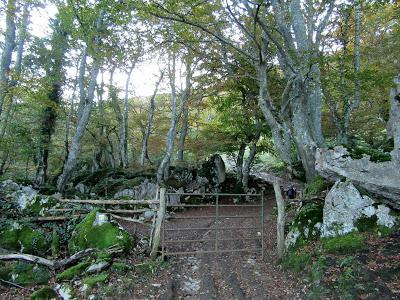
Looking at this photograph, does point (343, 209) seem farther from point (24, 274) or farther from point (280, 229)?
point (24, 274)

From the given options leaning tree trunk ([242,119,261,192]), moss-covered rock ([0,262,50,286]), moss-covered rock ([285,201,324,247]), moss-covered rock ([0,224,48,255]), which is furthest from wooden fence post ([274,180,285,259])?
leaning tree trunk ([242,119,261,192])

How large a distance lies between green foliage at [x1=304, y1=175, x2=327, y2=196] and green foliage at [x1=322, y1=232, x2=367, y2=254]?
5.47ft

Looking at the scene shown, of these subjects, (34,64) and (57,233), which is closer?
(57,233)

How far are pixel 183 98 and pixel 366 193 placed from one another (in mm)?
10923

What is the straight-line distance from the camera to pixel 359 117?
1486 cm

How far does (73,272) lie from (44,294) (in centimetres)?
74

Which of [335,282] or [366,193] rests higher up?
[366,193]

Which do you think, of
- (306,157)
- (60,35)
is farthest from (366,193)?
(60,35)

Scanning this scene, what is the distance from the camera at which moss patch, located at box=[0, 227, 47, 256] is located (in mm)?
7078

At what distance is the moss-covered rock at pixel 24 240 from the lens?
23.2 feet

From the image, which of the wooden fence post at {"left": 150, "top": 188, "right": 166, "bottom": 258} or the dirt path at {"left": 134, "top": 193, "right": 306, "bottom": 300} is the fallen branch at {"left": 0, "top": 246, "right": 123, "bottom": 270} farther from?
the dirt path at {"left": 134, "top": 193, "right": 306, "bottom": 300}

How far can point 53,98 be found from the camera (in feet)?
51.0

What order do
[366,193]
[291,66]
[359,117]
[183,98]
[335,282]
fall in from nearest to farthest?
[335,282], [366,193], [291,66], [359,117], [183,98]

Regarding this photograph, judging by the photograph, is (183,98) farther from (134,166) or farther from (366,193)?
(366,193)
